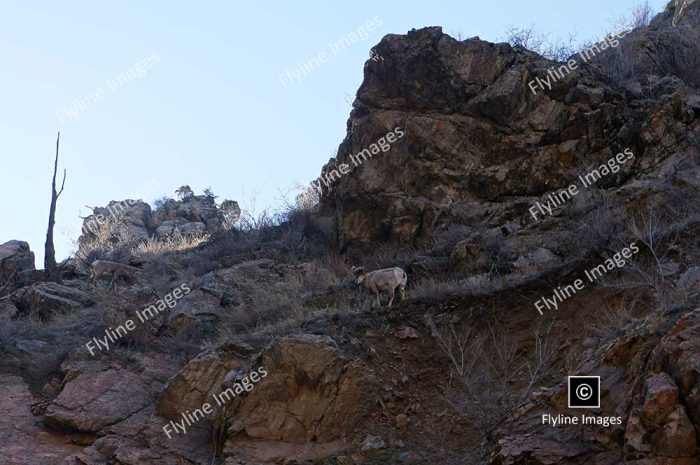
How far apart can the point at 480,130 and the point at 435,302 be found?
6.44 meters

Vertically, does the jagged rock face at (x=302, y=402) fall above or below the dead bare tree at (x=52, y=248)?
below

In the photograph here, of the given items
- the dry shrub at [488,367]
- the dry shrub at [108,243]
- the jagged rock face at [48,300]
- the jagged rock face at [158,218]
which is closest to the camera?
the dry shrub at [488,367]

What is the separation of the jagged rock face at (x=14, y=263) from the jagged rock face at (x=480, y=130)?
25.2 feet

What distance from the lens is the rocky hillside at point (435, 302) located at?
9.48 m

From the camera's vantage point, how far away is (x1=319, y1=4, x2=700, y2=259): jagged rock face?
56.7 ft

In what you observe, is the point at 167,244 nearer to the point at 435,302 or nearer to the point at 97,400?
the point at 97,400

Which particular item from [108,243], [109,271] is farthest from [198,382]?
[108,243]

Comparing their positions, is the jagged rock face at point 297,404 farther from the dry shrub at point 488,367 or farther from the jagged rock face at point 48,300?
the jagged rock face at point 48,300

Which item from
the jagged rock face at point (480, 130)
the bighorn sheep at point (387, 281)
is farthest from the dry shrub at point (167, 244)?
the bighorn sheep at point (387, 281)

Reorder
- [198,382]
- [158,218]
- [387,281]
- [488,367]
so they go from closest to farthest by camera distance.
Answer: [488,367] < [198,382] < [387,281] < [158,218]

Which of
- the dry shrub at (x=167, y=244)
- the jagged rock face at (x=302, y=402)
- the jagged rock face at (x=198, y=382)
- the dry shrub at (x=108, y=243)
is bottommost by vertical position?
the jagged rock face at (x=302, y=402)

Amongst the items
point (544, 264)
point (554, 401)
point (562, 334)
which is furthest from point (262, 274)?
point (554, 401)

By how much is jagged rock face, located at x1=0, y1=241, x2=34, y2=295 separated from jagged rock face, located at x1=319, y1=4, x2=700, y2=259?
7.67 metres

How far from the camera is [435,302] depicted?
1298 centimetres
